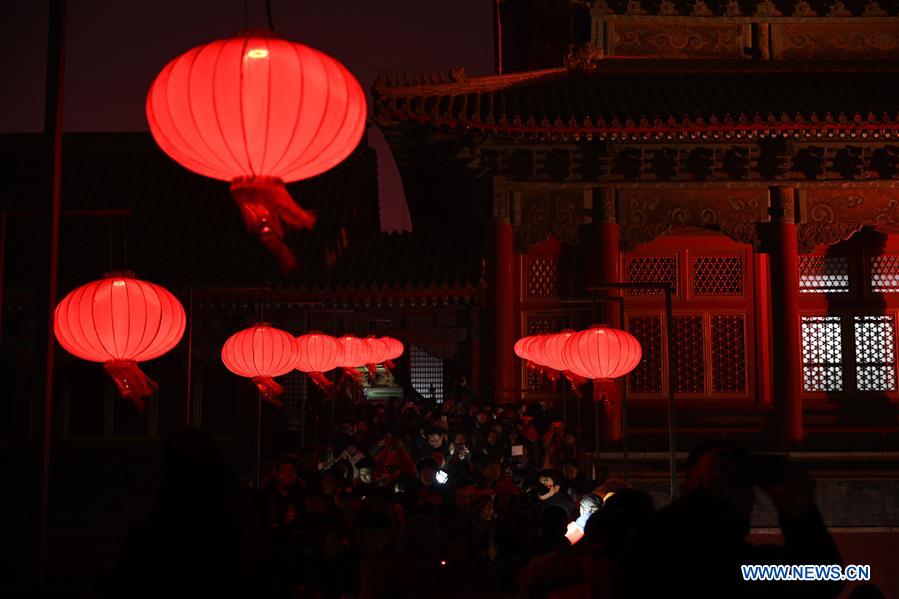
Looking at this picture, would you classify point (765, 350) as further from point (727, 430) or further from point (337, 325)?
point (337, 325)

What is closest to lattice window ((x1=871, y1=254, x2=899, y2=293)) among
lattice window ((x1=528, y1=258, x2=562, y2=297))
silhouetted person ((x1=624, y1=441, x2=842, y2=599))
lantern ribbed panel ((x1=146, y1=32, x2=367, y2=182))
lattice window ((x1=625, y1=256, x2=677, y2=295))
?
lattice window ((x1=625, y1=256, x2=677, y2=295))

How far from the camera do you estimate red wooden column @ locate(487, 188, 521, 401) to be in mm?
14141

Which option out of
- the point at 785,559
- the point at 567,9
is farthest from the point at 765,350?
the point at 785,559

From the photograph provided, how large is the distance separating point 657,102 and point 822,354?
5094mm

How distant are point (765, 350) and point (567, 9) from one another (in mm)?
7061

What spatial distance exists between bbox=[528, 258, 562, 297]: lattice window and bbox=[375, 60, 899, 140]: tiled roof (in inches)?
91.9

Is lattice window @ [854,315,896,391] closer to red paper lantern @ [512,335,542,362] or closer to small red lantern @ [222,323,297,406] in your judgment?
red paper lantern @ [512,335,542,362]

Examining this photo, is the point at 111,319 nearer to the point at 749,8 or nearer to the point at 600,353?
the point at 600,353

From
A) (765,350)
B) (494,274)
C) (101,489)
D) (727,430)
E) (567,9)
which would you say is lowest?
(101,489)

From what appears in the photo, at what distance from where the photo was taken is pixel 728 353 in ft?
48.0

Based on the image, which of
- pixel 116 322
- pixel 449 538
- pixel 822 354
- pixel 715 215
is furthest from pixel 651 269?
pixel 116 322

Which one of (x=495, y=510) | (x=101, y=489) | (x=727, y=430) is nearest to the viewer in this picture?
(x=495, y=510)

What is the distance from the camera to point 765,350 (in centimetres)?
1445

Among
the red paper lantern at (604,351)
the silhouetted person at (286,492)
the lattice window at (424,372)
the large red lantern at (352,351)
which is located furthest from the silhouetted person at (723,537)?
the lattice window at (424,372)
